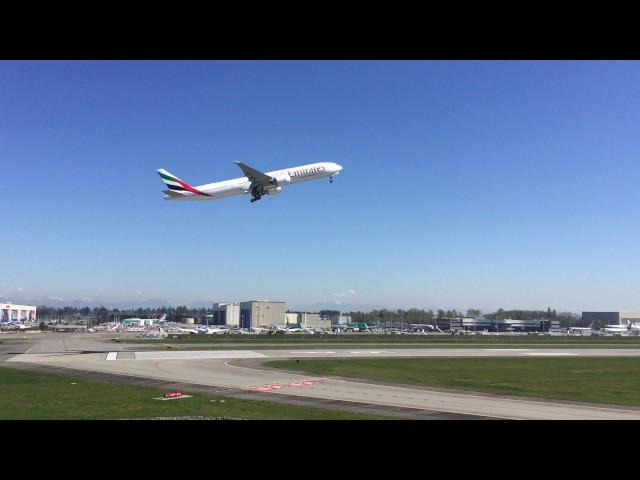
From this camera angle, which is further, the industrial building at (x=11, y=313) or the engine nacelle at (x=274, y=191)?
the industrial building at (x=11, y=313)

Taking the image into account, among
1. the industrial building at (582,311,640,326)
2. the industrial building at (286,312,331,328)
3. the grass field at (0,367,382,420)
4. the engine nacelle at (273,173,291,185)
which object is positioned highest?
the engine nacelle at (273,173,291,185)

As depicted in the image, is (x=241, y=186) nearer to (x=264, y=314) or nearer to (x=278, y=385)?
(x=278, y=385)

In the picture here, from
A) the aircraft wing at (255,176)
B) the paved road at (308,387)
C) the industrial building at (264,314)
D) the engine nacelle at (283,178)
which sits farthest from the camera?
the industrial building at (264,314)

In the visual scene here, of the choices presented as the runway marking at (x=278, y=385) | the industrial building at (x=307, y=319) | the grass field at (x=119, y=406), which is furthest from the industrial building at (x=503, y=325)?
the grass field at (x=119, y=406)

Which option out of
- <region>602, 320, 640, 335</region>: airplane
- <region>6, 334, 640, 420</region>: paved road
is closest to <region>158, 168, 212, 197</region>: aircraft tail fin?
<region>6, 334, 640, 420</region>: paved road

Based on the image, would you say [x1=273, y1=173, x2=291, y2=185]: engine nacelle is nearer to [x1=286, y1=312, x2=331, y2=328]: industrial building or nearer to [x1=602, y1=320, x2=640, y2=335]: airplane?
[x1=602, y1=320, x2=640, y2=335]: airplane

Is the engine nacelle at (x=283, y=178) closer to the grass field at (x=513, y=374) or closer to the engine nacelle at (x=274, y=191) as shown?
the engine nacelle at (x=274, y=191)
